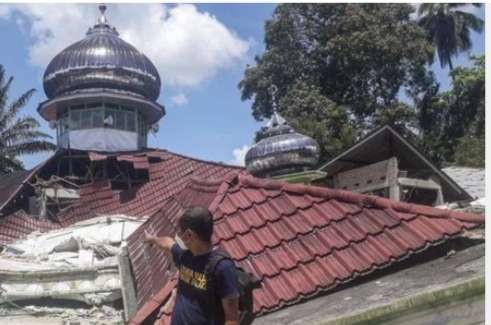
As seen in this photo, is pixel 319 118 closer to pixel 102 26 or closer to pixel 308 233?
pixel 102 26

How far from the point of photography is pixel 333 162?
991 centimetres

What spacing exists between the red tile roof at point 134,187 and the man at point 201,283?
12855 mm

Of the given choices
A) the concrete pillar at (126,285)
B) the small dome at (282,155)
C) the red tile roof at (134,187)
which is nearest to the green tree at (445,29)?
the red tile roof at (134,187)

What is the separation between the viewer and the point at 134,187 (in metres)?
18.1

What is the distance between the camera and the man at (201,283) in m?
3.08

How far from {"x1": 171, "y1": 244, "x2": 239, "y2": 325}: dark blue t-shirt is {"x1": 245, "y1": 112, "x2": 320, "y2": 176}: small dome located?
5.34m

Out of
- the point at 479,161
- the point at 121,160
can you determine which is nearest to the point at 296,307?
the point at 121,160

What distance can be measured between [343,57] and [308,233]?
20.4 meters

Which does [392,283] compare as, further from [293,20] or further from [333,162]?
[293,20]

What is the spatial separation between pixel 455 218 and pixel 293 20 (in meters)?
20.9

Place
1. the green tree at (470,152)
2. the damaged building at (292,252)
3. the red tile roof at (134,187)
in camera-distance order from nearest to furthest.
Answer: the damaged building at (292,252)
the red tile roof at (134,187)
the green tree at (470,152)

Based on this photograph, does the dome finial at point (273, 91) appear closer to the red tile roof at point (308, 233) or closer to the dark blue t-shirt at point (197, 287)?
the red tile roof at point (308, 233)

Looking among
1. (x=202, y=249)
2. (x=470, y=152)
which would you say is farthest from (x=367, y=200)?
(x=470, y=152)

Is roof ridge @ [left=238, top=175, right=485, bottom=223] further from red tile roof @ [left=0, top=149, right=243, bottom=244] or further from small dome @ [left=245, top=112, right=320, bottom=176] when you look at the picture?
red tile roof @ [left=0, top=149, right=243, bottom=244]
